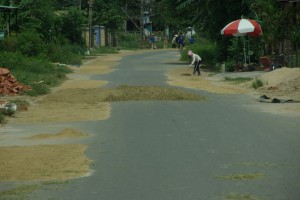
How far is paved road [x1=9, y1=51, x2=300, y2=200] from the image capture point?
7559 millimetres

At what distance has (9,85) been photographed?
20.5 m

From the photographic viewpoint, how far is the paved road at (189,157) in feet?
24.8

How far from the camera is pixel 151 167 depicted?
897 centimetres

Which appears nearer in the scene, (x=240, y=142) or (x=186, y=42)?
(x=240, y=142)

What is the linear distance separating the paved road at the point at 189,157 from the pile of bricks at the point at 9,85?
17.6ft

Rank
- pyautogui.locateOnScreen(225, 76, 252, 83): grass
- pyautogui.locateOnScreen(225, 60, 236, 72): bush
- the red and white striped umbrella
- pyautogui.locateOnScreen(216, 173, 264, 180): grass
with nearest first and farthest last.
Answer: pyautogui.locateOnScreen(216, 173, 264, 180): grass < pyautogui.locateOnScreen(225, 76, 252, 83): grass < the red and white striped umbrella < pyautogui.locateOnScreen(225, 60, 236, 72): bush

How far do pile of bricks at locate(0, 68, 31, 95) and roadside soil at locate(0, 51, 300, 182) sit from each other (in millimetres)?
899

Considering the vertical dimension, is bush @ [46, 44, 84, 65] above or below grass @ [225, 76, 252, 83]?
above

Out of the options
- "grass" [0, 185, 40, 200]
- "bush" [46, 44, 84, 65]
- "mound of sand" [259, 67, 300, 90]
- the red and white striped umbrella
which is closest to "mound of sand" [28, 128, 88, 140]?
"grass" [0, 185, 40, 200]

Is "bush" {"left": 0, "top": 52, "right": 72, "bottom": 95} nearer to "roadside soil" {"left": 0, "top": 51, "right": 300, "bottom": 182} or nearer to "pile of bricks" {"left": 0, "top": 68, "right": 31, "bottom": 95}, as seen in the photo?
"roadside soil" {"left": 0, "top": 51, "right": 300, "bottom": 182}

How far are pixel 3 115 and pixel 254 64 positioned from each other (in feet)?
61.5

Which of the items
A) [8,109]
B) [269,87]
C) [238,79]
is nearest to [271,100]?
[269,87]

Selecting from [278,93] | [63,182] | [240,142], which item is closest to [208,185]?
[63,182]

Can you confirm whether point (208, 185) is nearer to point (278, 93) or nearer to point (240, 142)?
point (240, 142)
